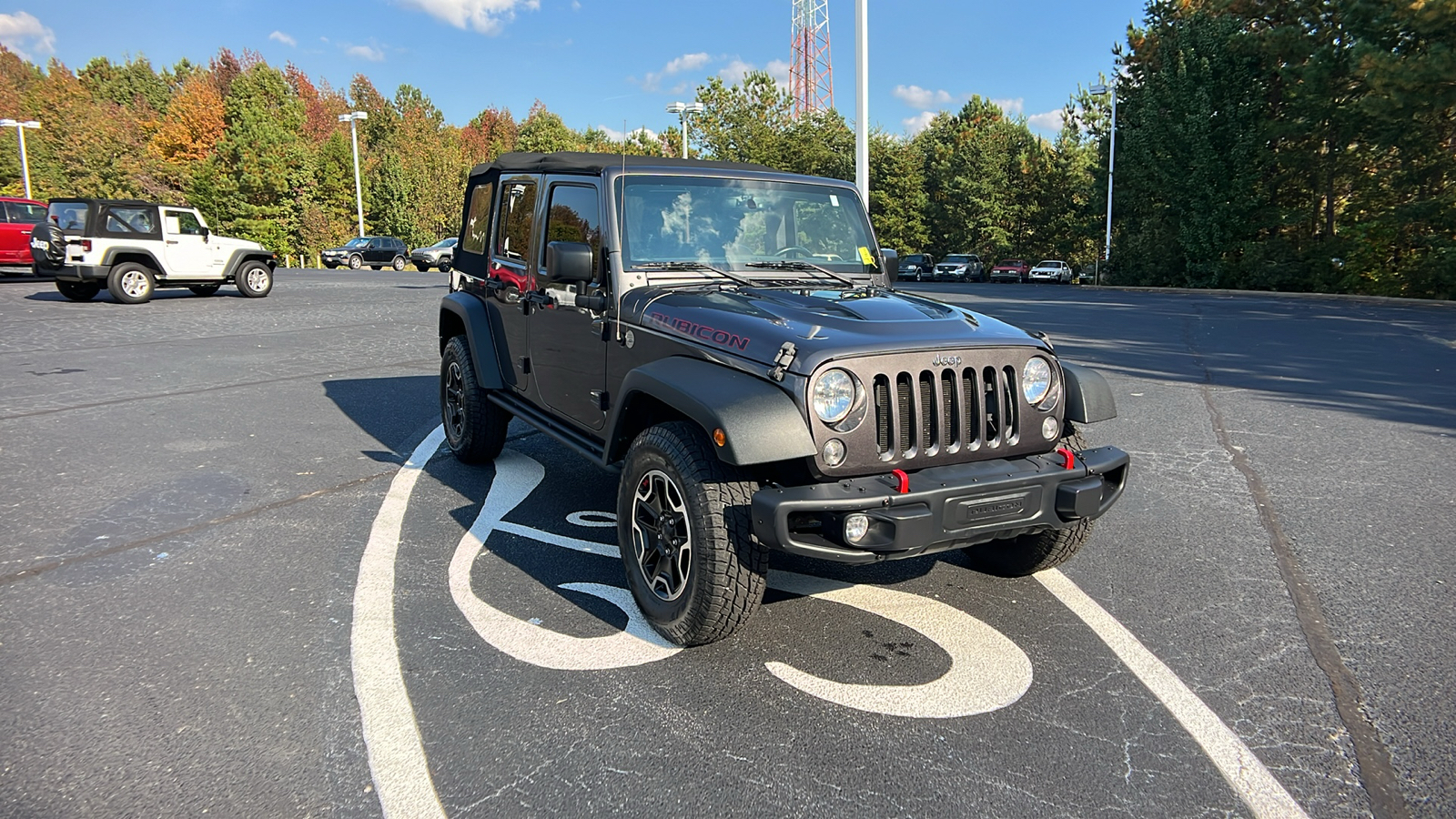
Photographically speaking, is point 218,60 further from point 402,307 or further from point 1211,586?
point 1211,586

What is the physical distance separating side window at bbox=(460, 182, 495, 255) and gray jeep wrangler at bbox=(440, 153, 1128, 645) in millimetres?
1139

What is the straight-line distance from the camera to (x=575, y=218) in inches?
195

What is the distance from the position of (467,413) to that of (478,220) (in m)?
1.35

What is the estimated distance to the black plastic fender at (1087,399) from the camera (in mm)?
3930

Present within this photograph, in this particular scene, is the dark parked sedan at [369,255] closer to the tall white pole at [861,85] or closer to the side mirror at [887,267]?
the tall white pole at [861,85]

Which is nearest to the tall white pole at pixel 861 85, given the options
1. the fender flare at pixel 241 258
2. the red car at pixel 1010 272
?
the fender flare at pixel 241 258

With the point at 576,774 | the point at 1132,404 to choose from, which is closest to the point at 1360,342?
the point at 1132,404

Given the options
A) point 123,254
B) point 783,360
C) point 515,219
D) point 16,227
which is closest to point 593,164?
point 515,219

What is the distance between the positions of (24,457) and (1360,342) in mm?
16550

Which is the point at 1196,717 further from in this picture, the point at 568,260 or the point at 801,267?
the point at 568,260

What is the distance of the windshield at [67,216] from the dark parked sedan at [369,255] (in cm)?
2430

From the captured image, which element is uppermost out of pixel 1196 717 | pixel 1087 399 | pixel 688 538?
pixel 1087 399

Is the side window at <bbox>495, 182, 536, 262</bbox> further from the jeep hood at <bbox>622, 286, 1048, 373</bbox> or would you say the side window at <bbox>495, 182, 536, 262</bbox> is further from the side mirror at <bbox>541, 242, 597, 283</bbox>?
the jeep hood at <bbox>622, 286, 1048, 373</bbox>

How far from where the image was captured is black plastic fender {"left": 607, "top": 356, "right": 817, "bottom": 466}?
323 cm
